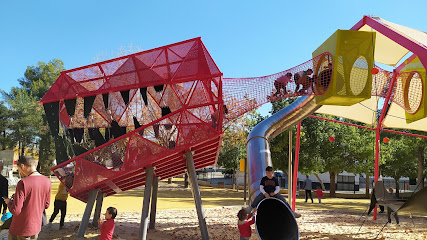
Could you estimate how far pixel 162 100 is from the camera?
29.7ft

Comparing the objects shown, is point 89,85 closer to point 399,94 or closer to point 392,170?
point 399,94

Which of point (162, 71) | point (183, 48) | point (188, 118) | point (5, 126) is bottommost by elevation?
point (188, 118)

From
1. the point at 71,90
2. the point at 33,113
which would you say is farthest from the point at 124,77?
the point at 33,113

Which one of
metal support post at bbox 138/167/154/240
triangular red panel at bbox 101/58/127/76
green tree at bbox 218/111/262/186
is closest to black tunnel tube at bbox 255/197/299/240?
→ metal support post at bbox 138/167/154/240

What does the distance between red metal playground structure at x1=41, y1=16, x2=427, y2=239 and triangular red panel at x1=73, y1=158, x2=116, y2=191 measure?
1.0 inches

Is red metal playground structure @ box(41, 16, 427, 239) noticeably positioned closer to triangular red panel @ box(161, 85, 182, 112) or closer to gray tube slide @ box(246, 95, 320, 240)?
triangular red panel @ box(161, 85, 182, 112)

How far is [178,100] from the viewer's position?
29.0 ft

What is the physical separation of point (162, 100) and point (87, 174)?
9.16 ft

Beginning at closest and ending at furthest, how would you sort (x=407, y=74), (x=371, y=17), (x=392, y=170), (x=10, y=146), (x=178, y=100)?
1. (x=178, y=100)
2. (x=371, y=17)
3. (x=407, y=74)
4. (x=392, y=170)
5. (x=10, y=146)

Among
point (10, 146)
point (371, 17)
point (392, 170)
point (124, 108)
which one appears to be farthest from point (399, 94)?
point (10, 146)

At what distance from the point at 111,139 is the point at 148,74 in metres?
2.05

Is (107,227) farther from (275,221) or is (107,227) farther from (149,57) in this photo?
(149,57)

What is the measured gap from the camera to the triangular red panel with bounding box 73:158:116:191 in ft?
29.6

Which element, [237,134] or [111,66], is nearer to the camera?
[111,66]
